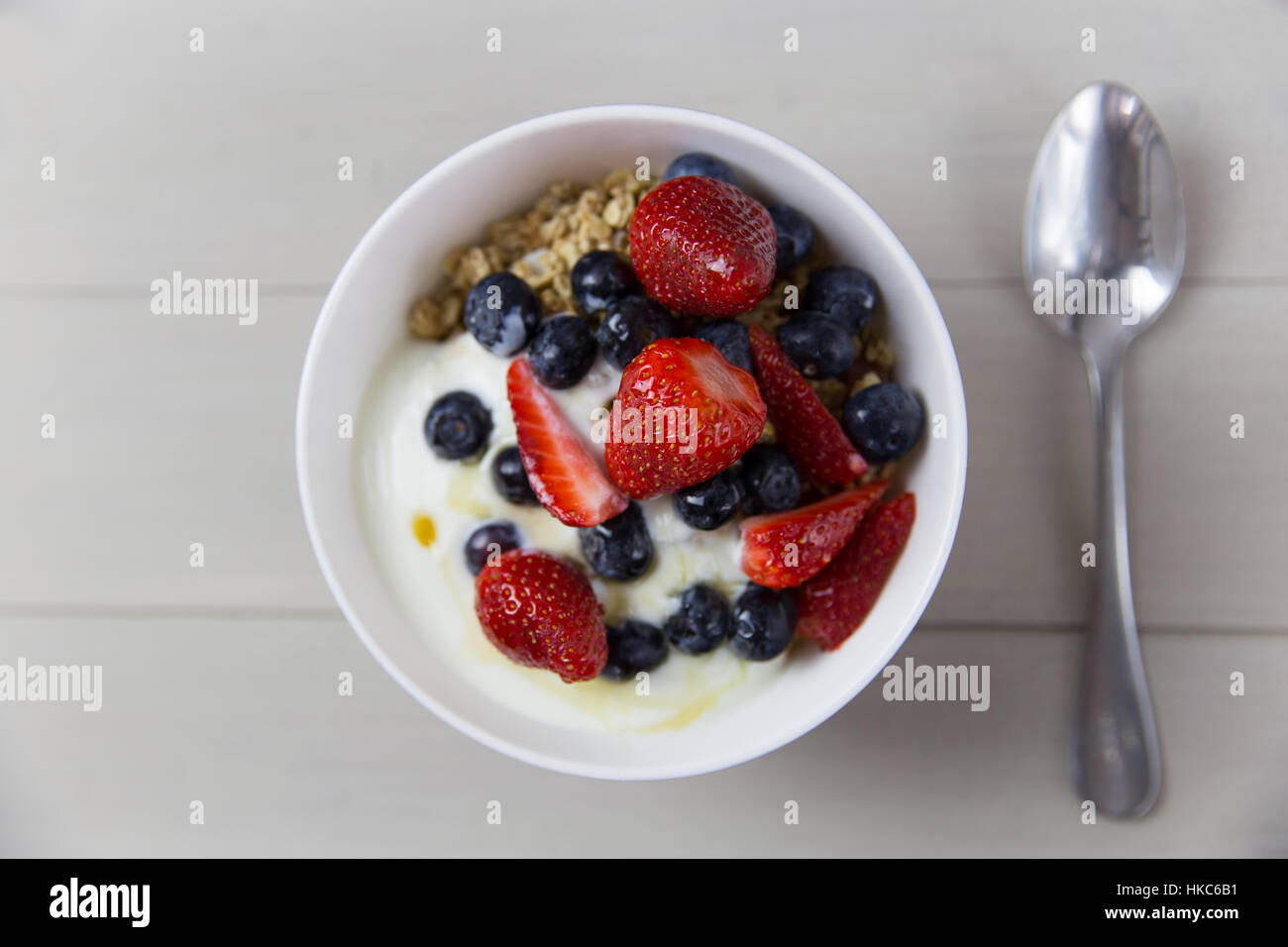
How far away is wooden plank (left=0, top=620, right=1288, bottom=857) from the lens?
3.73 ft

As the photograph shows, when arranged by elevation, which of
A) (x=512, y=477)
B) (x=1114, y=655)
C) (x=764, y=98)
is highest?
(x=764, y=98)

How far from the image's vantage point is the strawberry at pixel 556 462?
0.86 meters

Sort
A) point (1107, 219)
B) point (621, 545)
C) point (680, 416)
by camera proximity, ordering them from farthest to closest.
→ point (1107, 219)
point (621, 545)
point (680, 416)

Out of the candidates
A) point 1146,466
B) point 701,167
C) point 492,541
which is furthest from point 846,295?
point 1146,466

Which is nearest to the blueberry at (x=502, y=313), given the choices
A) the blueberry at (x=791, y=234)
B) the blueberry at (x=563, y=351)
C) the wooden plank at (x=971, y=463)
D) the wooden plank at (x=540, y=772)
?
the blueberry at (x=563, y=351)

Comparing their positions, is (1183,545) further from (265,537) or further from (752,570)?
(265,537)

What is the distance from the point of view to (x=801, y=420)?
87 centimetres

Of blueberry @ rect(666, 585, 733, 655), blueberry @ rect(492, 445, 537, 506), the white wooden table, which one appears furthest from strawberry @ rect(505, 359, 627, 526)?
the white wooden table

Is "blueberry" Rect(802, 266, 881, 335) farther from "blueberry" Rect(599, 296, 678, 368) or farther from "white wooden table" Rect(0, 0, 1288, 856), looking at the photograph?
"white wooden table" Rect(0, 0, 1288, 856)

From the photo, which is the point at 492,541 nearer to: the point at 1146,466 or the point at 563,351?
the point at 563,351

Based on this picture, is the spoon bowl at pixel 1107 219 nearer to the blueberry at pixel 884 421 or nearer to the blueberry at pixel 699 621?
the blueberry at pixel 884 421

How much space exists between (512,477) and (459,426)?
74mm

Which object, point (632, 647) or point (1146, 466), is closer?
point (632, 647)
